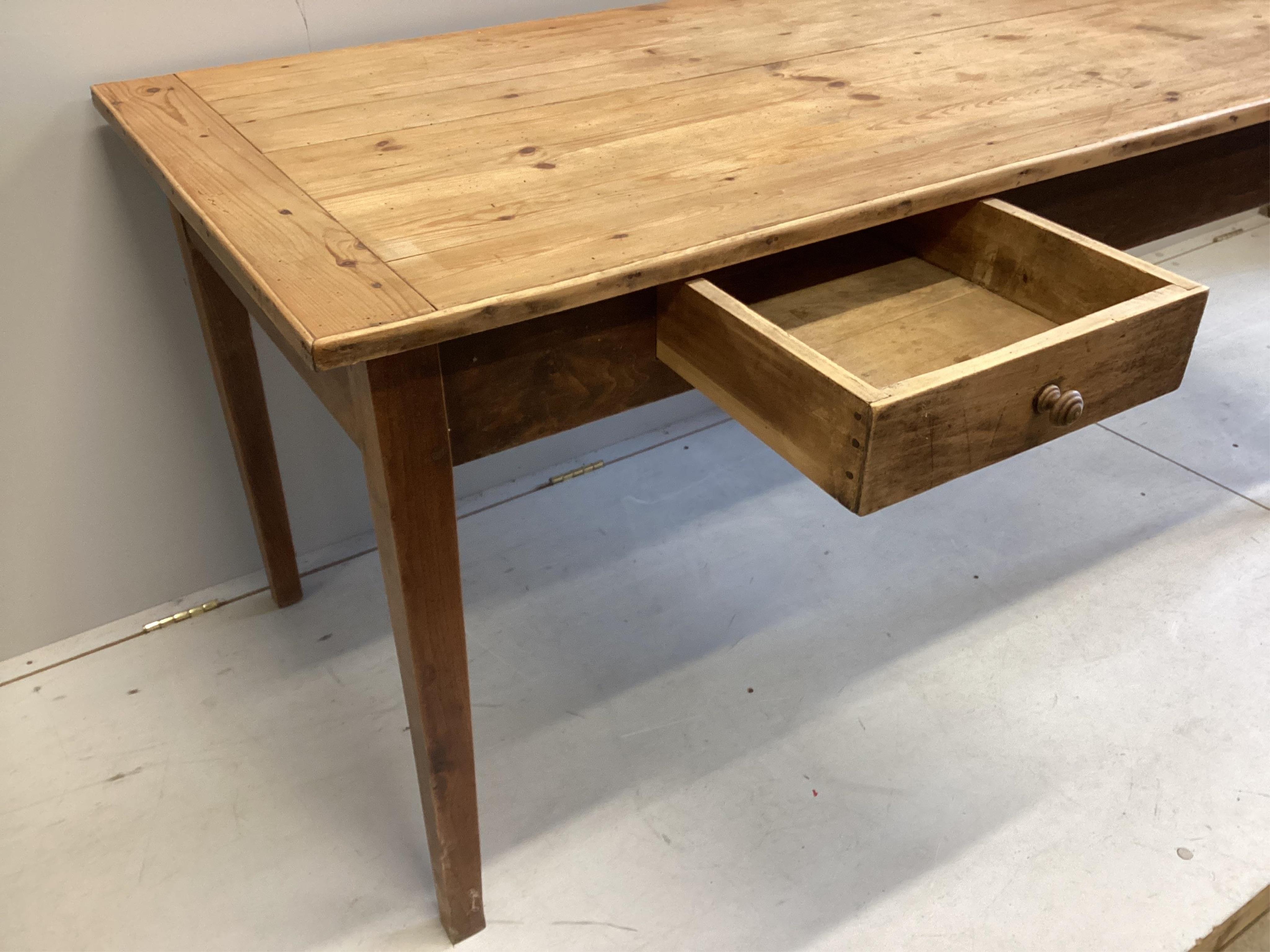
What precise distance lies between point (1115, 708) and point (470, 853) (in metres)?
0.89

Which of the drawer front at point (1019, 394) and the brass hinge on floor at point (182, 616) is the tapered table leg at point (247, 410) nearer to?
the brass hinge on floor at point (182, 616)

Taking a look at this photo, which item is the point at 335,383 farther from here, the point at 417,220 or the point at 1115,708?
the point at 1115,708

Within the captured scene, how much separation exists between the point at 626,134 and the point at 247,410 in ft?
2.21

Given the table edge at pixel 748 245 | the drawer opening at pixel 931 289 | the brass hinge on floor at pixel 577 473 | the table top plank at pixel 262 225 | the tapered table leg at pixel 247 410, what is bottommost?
the brass hinge on floor at pixel 577 473

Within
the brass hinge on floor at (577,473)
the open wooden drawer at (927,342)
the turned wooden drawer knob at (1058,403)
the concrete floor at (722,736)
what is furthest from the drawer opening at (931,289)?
the brass hinge on floor at (577,473)

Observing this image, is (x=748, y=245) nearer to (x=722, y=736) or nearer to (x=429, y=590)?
(x=429, y=590)

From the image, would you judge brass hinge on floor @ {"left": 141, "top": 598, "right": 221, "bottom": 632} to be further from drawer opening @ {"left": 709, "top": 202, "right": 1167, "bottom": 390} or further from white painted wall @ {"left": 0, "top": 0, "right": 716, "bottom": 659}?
drawer opening @ {"left": 709, "top": 202, "right": 1167, "bottom": 390}

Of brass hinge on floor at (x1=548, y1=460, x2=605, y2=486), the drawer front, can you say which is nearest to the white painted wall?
brass hinge on floor at (x1=548, y1=460, x2=605, y2=486)

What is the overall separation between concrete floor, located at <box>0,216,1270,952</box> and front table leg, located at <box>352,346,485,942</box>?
126mm

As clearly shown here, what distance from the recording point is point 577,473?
1948 mm

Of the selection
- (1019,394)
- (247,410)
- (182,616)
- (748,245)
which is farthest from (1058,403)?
(182,616)

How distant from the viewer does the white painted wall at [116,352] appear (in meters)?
A: 1.27

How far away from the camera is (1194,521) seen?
5.93 ft

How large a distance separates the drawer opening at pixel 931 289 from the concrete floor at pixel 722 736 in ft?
1.98
